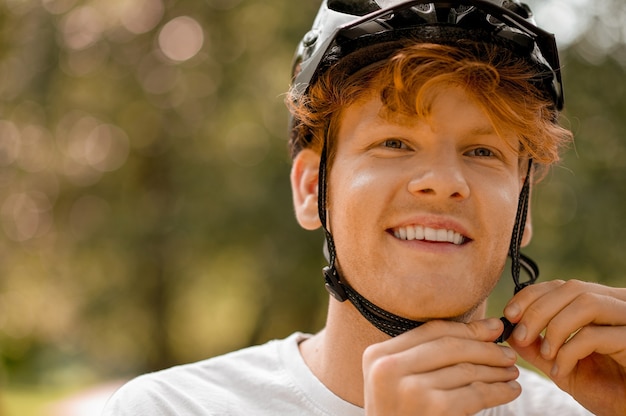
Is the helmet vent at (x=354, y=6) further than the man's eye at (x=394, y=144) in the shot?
Yes

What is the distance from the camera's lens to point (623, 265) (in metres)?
7.78

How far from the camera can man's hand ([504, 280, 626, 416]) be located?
251 cm

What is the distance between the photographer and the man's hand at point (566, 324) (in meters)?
2.51

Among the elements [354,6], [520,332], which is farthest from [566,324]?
[354,6]

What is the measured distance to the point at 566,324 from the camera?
2.49 m

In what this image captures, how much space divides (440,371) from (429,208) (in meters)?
0.56

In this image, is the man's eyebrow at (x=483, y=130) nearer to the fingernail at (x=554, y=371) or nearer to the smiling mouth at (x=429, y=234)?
the smiling mouth at (x=429, y=234)

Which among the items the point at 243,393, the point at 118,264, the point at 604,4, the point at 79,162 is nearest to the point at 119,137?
the point at 79,162

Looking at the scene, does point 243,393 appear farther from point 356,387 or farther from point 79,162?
point 79,162

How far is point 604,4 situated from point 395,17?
545 centimetres

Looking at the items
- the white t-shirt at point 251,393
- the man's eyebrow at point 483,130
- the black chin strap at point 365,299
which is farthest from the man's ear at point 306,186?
the man's eyebrow at point 483,130

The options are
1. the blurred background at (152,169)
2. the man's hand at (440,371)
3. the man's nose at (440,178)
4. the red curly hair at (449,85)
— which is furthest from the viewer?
the blurred background at (152,169)

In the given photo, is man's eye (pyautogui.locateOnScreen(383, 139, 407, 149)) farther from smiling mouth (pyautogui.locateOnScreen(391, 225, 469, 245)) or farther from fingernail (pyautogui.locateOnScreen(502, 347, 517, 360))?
fingernail (pyautogui.locateOnScreen(502, 347, 517, 360))

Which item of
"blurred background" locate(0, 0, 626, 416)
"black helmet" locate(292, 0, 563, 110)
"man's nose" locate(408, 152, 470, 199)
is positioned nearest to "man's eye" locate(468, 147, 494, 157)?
"man's nose" locate(408, 152, 470, 199)
